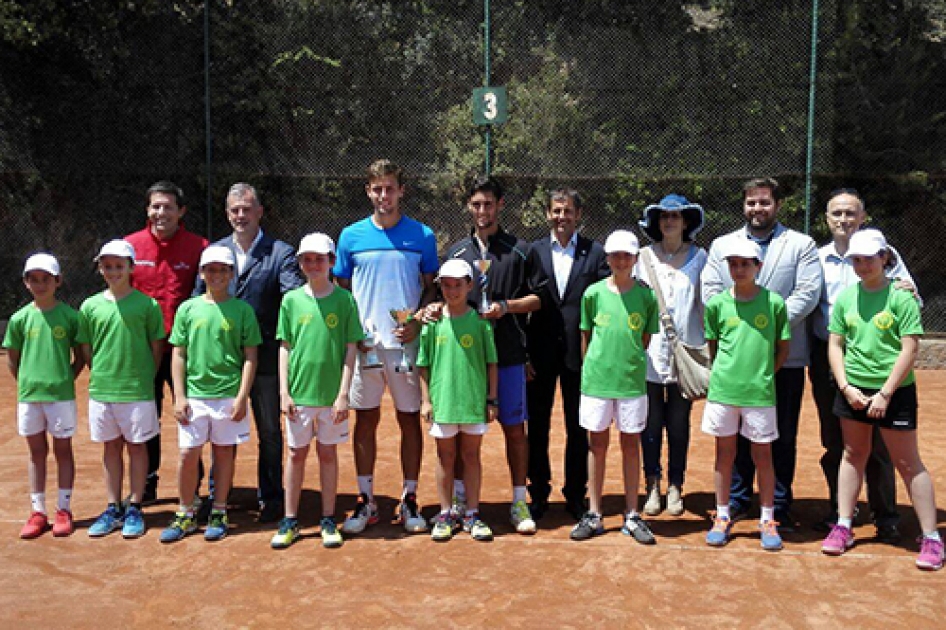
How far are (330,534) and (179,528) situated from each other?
2.48 ft

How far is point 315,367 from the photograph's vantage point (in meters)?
4.45

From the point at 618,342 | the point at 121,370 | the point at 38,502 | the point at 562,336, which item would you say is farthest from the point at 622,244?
the point at 38,502

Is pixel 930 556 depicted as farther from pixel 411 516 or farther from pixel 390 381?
pixel 390 381

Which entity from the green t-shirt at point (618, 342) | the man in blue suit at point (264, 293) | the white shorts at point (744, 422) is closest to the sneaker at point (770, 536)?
the white shorts at point (744, 422)

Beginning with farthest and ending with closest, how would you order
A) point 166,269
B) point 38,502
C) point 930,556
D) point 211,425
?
point 166,269 → point 38,502 → point 211,425 → point 930,556

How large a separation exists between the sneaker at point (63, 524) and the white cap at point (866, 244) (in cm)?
398

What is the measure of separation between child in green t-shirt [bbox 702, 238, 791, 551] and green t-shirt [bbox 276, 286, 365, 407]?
69.4 inches

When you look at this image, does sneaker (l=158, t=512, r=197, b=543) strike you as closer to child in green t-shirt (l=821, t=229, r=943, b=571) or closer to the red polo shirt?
the red polo shirt

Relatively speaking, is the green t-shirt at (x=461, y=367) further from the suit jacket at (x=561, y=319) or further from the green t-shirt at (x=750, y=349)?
the green t-shirt at (x=750, y=349)

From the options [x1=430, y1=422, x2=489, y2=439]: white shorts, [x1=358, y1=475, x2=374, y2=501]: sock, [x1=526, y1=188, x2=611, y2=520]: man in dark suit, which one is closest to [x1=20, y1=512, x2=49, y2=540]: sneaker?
[x1=358, y1=475, x2=374, y2=501]: sock

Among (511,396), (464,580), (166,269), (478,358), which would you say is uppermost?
(166,269)

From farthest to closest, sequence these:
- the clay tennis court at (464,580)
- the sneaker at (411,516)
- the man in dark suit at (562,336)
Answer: the man in dark suit at (562,336), the sneaker at (411,516), the clay tennis court at (464,580)

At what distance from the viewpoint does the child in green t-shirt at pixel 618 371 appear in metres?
4.49

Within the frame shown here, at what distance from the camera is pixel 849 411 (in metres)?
4.32
